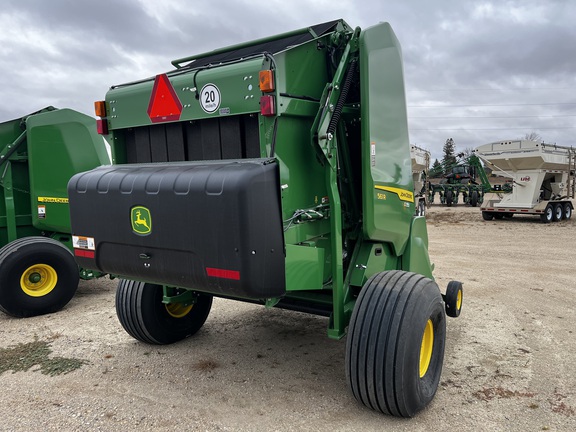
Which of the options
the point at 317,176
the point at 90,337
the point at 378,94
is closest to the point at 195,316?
the point at 90,337

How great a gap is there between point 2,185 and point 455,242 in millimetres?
9312

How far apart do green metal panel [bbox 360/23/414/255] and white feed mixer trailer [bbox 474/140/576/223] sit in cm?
1260

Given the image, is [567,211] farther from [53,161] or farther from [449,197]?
[53,161]

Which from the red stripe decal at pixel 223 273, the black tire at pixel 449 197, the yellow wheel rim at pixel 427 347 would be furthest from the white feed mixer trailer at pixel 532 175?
the red stripe decal at pixel 223 273

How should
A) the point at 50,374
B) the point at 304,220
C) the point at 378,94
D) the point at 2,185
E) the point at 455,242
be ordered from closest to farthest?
the point at 304,220 < the point at 378,94 < the point at 50,374 < the point at 2,185 < the point at 455,242

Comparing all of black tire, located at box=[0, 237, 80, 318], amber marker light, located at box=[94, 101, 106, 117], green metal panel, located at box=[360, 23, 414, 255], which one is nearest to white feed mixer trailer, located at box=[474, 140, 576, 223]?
green metal panel, located at box=[360, 23, 414, 255]

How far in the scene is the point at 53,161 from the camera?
20.6ft

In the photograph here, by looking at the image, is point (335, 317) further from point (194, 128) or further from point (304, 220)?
point (194, 128)

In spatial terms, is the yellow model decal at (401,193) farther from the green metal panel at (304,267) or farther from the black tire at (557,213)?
the black tire at (557,213)

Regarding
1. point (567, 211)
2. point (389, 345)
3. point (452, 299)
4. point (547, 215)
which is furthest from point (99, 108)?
point (567, 211)

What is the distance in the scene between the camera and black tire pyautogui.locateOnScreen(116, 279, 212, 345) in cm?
412

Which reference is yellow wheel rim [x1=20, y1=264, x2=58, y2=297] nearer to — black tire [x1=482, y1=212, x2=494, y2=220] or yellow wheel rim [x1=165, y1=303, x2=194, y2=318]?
yellow wheel rim [x1=165, y1=303, x2=194, y2=318]

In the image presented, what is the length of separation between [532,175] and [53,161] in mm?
Result: 13818

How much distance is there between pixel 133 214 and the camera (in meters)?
2.88
